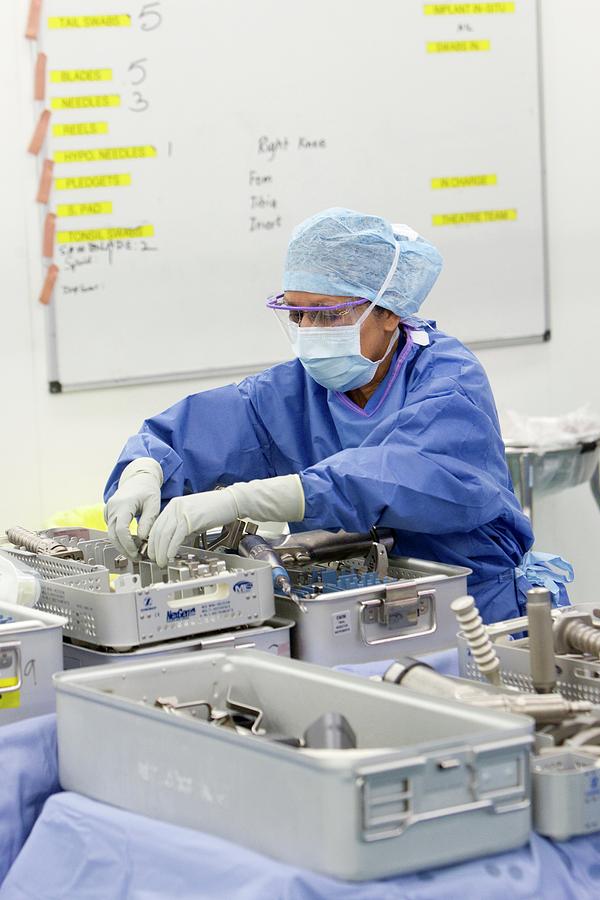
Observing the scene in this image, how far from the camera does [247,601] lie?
176 cm

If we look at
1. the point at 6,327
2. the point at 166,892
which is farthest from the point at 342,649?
the point at 6,327

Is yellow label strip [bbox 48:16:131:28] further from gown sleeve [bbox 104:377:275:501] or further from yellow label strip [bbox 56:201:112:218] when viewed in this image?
gown sleeve [bbox 104:377:275:501]

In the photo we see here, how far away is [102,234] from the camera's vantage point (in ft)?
11.8

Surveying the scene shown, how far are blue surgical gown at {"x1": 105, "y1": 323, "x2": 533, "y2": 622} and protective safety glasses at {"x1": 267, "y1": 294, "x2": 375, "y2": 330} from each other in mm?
108

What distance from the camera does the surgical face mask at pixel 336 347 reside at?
2205 millimetres

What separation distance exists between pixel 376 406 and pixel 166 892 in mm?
1151

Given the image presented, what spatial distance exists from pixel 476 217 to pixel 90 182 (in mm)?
1341

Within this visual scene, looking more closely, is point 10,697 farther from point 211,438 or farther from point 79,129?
point 79,129

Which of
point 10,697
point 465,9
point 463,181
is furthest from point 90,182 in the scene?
point 10,697

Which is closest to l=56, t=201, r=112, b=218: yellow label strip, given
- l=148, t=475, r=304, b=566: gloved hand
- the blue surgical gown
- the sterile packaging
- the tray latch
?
the blue surgical gown

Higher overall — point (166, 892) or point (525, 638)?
point (525, 638)

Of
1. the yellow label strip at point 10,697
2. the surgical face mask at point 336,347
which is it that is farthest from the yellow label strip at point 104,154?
the yellow label strip at point 10,697

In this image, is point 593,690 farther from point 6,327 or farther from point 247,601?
point 6,327

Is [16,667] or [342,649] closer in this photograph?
[16,667]
